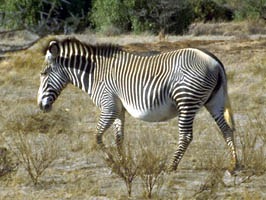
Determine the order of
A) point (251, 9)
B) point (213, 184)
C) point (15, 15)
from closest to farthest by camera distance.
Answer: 1. point (15, 15)
2. point (213, 184)
3. point (251, 9)

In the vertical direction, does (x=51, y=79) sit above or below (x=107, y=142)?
above

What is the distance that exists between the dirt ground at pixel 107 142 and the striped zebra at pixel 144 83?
0.33 metres

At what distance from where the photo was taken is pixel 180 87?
7230mm

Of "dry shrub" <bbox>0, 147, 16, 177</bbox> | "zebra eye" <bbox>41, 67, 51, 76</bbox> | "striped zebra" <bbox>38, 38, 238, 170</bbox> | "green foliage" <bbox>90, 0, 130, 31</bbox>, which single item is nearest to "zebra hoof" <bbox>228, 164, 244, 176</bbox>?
"striped zebra" <bbox>38, 38, 238, 170</bbox>

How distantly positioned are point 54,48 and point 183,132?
6.98ft

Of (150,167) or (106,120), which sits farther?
(106,120)

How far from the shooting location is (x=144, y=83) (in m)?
7.58

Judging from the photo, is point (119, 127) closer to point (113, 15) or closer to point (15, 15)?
point (15, 15)

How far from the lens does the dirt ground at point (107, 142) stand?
670 cm

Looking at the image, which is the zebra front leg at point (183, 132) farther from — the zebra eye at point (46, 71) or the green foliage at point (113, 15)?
the green foliage at point (113, 15)

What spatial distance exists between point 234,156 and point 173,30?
2630 cm

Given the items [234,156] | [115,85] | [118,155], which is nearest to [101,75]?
[115,85]

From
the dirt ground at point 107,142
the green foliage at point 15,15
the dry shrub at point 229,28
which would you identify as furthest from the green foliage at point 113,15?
the green foliage at point 15,15

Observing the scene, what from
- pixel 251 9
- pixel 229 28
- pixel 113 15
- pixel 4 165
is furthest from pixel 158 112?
pixel 251 9
